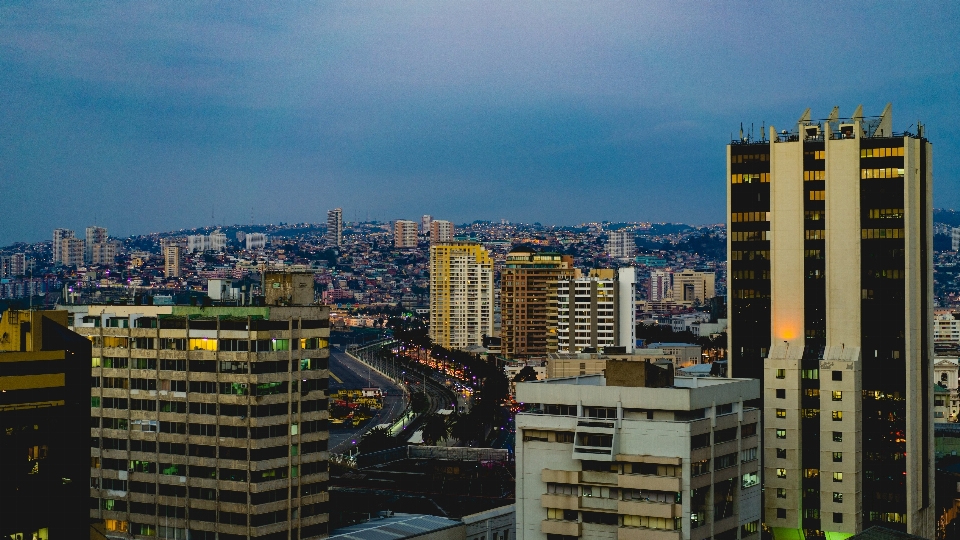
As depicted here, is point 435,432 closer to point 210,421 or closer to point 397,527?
point 210,421

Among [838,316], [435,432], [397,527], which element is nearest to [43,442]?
[397,527]

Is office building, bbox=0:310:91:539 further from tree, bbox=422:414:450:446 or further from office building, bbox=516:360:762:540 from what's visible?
tree, bbox=422:414:450:446

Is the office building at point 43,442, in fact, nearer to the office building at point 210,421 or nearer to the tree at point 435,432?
the office building at point 210,421

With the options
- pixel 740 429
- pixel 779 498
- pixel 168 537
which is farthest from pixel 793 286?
pixel 168 537

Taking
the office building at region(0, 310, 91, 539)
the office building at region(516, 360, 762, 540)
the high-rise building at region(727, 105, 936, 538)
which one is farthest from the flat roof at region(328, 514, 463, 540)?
the high-rise building at region(727, 105, 936, 538)

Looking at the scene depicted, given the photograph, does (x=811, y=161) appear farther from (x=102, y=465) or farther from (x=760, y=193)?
(x=102, y=465)

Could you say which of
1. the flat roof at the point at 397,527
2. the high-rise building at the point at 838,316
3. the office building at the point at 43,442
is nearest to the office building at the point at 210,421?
the flat roof at the point at 397,527
